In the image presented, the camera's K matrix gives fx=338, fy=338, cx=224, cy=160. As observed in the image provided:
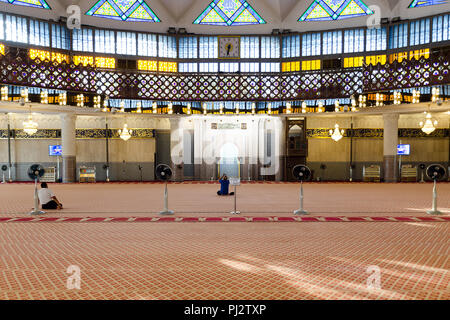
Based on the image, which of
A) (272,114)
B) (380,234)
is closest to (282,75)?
(272,114)

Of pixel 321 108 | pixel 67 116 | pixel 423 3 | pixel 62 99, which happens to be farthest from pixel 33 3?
pixel 423 3

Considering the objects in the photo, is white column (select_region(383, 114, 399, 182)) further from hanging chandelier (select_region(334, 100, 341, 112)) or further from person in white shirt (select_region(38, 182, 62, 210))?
person in white shirt (select_region(38, 182, 62, 210))

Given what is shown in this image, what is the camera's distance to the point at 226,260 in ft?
14.8

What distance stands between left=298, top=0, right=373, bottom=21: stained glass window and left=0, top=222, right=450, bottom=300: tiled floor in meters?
14.8

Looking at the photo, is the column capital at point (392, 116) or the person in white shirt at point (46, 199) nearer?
the person in white shirt at point (46, 199)

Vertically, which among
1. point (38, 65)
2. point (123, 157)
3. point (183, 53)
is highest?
point (183, 53)

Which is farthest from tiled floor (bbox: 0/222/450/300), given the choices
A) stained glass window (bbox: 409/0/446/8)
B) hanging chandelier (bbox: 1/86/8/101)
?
stained glass window (bbox: 409/0/446/8)

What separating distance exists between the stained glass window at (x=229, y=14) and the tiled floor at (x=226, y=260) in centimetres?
1536

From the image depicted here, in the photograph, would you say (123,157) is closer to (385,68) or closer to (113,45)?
(113,45)

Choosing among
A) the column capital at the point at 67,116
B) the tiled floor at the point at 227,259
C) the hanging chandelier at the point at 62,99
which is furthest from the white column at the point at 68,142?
the tiled floor at the point at 227,259

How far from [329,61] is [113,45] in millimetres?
11681

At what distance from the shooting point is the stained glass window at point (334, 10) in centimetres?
1806

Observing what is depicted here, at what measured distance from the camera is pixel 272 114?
19094 millimetres

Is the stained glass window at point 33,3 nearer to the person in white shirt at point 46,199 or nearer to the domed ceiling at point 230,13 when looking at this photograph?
the domed ceiling at point 230,13
